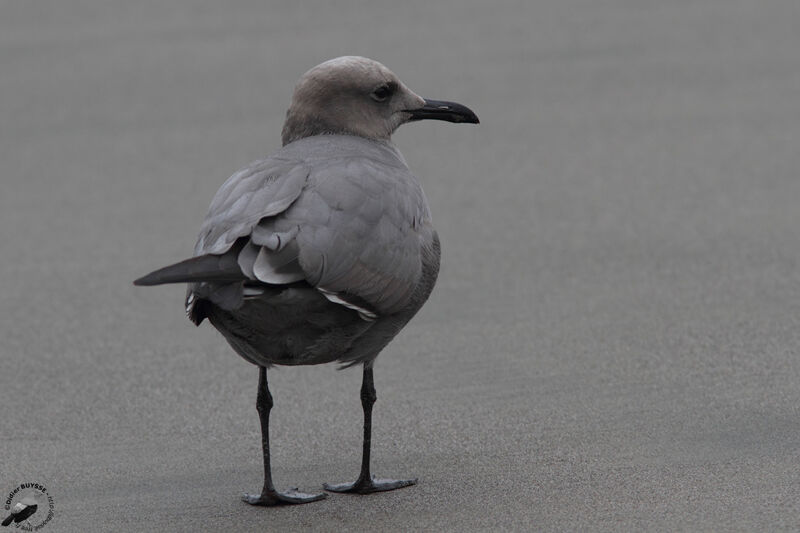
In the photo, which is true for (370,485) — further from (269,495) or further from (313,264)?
(313,264)

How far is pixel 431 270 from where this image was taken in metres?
4.23

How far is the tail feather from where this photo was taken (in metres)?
3.44

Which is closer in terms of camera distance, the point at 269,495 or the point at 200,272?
the point at 200,272

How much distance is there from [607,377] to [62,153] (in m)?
4.37

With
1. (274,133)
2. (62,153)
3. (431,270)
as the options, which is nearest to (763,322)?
(431,270)

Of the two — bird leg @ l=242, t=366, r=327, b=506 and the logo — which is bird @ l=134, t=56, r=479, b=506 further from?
the logo

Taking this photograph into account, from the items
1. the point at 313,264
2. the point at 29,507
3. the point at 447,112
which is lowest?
the point at 29,507

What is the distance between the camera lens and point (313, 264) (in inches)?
147

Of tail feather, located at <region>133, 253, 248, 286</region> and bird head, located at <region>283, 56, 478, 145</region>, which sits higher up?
bird head, located at <region>283, 56, 478, 145</region>

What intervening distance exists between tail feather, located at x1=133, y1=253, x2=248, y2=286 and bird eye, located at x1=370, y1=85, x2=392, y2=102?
1.36 metres

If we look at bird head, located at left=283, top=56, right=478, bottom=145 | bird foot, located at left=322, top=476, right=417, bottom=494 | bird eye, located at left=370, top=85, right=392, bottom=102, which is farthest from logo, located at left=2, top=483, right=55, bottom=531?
bird eye, located at left=370, top=85, right=392, bottom=102

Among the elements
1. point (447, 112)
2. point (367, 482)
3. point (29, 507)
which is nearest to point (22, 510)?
point (29, 507)

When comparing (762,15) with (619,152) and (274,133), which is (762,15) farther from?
(274,133)

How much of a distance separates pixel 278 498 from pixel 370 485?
0.29 meters
